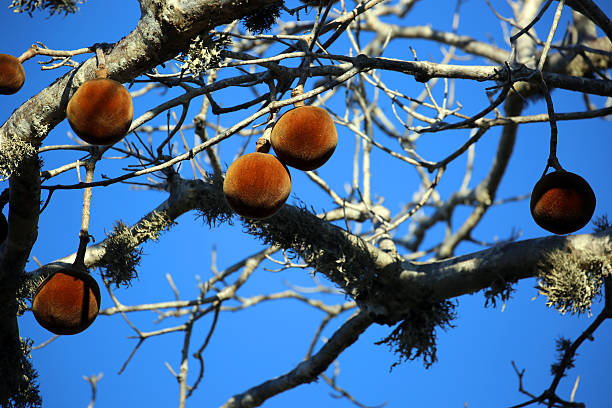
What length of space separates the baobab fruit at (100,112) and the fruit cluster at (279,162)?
1.10 ft

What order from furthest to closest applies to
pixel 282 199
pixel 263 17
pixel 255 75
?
pixel 263 17 → pixel 255 75 → pixel 282 199

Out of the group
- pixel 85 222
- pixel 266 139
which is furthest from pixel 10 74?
pixel 266 139

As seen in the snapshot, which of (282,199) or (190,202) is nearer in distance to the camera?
(282,199)

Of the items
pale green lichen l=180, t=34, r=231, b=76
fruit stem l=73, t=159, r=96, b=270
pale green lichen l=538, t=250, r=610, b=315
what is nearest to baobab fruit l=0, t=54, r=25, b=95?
fruit stem l=73, t=159, r=96, b=270

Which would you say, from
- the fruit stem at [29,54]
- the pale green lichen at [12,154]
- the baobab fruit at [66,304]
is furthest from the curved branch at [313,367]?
→ the fruit stem at [29,54]

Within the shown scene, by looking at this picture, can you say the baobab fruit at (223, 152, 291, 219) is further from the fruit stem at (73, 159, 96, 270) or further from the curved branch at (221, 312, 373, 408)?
the curved branch at (221, 312, 373, 408)

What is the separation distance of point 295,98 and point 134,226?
153cm

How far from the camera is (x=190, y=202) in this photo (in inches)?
110

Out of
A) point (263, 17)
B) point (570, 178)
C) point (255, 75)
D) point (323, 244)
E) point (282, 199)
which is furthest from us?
point (323, 244)

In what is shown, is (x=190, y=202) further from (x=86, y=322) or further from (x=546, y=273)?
(x=546, y=273)

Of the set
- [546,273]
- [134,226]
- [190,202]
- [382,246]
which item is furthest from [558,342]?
[134,226]

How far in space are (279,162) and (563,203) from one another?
858 mm

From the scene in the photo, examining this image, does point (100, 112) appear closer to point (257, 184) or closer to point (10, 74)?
point (257, 184)

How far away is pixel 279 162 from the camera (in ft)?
4.86
